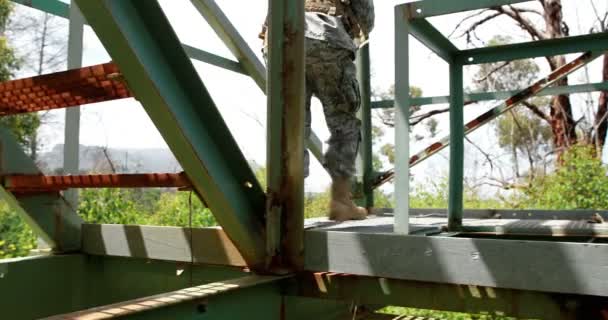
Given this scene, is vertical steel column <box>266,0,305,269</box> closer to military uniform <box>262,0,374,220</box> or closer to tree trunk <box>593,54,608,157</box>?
military uniform <box>262,0,374,220</box>

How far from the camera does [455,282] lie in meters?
1.56

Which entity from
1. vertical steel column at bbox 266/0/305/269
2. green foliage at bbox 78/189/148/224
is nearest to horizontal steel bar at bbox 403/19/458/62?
vertical steel column at bbox 266/0/305/269

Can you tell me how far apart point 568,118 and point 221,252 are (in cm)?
1175

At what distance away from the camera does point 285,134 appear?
5.92 feet

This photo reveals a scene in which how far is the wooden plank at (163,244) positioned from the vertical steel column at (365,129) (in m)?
2.00

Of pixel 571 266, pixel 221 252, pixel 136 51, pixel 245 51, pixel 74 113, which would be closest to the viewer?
pixel 571 266

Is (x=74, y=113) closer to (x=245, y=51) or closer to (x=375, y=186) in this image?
(x=245, y=51)

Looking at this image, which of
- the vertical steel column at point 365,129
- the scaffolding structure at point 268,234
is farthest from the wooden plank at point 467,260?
the vertical steel column at point 365,129

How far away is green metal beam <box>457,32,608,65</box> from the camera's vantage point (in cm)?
229

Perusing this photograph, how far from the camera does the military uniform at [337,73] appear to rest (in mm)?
2635

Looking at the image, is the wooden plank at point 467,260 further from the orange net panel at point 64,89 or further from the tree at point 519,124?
the tree at point 519,124

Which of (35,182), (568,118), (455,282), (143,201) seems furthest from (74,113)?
(568,118)

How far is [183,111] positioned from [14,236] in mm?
4589

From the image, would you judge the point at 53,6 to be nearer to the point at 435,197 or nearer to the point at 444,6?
the point at 444,6
